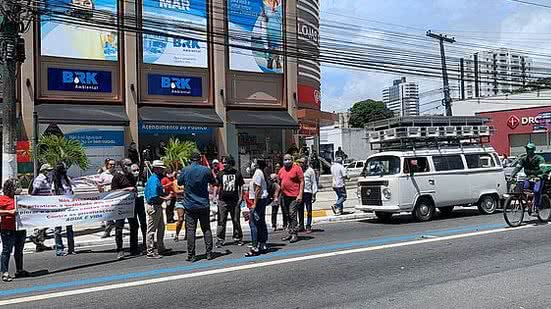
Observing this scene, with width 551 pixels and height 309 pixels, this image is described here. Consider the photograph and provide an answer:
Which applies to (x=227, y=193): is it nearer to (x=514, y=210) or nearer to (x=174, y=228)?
(x=174, y=228)

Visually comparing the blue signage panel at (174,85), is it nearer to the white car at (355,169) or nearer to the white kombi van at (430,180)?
the white car at (355,169)

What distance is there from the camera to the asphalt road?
732 cm

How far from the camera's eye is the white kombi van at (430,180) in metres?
15.3

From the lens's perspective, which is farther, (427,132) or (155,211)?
(427,132)

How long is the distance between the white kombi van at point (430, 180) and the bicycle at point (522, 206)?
2.41 metres

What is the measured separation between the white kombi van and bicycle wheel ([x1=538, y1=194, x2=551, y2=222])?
254 cm

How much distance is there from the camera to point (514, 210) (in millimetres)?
13461

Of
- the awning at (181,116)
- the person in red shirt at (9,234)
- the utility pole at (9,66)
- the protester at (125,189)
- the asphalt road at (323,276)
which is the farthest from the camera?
the awning at (181,116)

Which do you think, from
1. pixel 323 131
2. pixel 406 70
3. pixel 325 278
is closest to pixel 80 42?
pixel 406 70

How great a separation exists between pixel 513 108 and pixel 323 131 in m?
17.6

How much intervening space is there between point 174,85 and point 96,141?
4644 mm

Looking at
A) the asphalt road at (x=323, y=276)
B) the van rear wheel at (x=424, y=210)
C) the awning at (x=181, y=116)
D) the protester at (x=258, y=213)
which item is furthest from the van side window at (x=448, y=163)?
the awning at (x=181, y=116)

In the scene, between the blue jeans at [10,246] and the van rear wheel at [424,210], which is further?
the van rear wheel at [424,210]

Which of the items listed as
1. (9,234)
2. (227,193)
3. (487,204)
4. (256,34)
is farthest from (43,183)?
(256,34)
